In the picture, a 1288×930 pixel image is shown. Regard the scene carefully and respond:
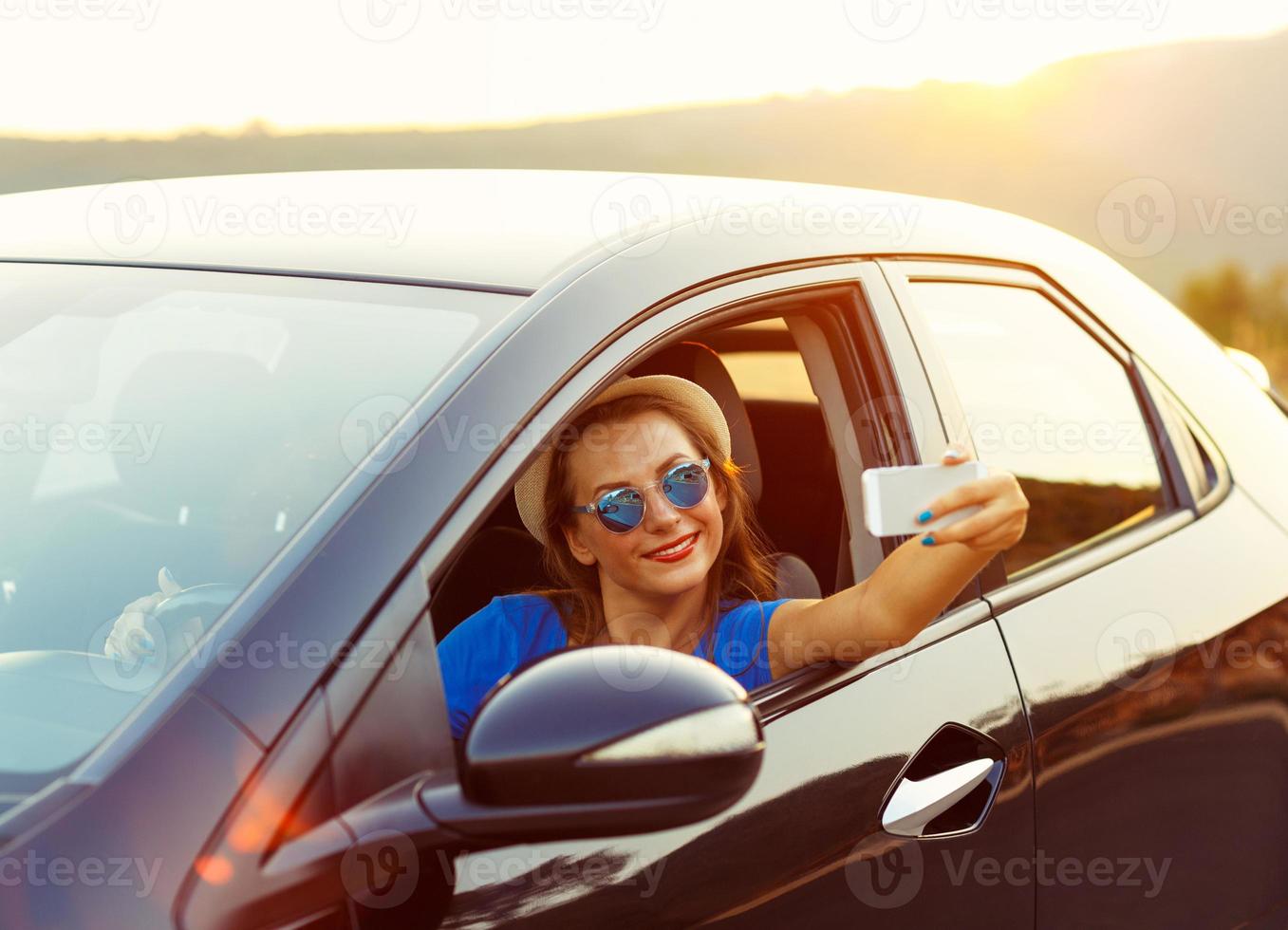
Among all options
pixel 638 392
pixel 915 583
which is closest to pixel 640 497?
pixel 638 392

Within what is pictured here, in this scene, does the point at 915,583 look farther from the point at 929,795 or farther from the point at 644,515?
the point at 644,515

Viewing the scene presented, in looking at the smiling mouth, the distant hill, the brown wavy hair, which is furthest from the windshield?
the distant hill

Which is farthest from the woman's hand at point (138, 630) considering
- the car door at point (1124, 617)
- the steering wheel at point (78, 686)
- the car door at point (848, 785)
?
the car door at point (1124, 617)

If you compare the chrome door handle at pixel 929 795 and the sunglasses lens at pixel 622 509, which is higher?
the sunglasses lens at pixel 622 509

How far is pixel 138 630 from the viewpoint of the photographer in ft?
5.14

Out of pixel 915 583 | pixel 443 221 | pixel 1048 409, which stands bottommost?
pixel 915 583

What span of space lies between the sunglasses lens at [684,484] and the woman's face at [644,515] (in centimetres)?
2

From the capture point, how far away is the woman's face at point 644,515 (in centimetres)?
214

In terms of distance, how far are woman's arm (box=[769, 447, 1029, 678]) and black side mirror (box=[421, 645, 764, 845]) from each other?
628mm

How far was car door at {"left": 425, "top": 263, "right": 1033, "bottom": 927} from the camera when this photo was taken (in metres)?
1.46

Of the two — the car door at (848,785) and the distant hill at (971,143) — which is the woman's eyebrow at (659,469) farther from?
the distant hill at (971,143)

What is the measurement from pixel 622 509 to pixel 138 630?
0.77 meters

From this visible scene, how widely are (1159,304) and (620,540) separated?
4.80 feet

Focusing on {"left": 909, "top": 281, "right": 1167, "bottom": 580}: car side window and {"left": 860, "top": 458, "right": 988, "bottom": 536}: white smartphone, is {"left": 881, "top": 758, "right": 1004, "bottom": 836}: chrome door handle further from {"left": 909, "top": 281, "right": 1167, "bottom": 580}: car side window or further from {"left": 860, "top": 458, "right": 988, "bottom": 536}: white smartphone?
{"left": 909, "top": 281, "right": 1167, "bottom": 580}: car side window
